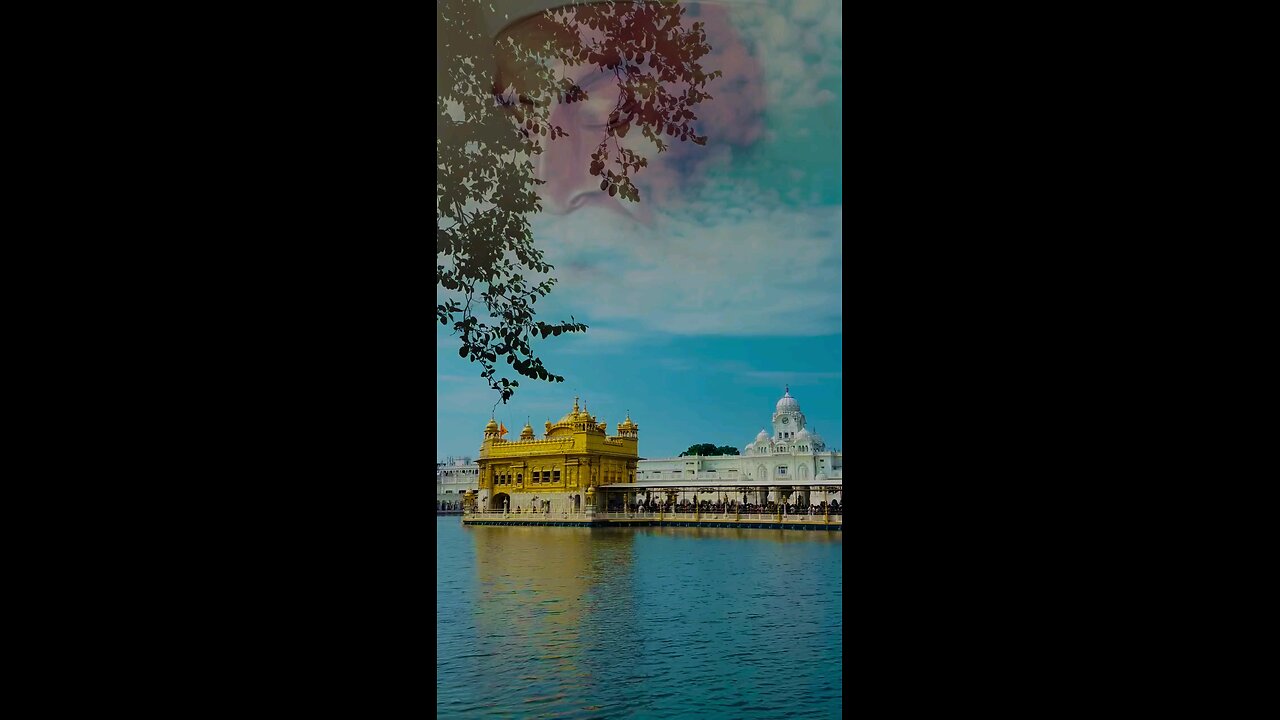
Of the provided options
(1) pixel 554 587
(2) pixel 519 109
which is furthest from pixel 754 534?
(2) pixel 519 109

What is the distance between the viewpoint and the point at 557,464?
28.1m

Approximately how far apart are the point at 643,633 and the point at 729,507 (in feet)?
51.0

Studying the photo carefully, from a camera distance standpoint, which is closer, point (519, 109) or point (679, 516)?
point (519, 109)

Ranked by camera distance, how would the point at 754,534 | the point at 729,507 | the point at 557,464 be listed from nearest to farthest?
the point at 754,534 < the point at 729,507 < the point at 557,464

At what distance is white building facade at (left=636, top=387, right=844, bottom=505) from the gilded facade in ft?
4.26

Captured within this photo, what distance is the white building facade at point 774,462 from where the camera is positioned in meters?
28.2

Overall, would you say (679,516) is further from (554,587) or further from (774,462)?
(554,587)

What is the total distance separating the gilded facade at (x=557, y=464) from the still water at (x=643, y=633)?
5.79 metres

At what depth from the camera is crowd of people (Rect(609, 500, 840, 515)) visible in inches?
987
